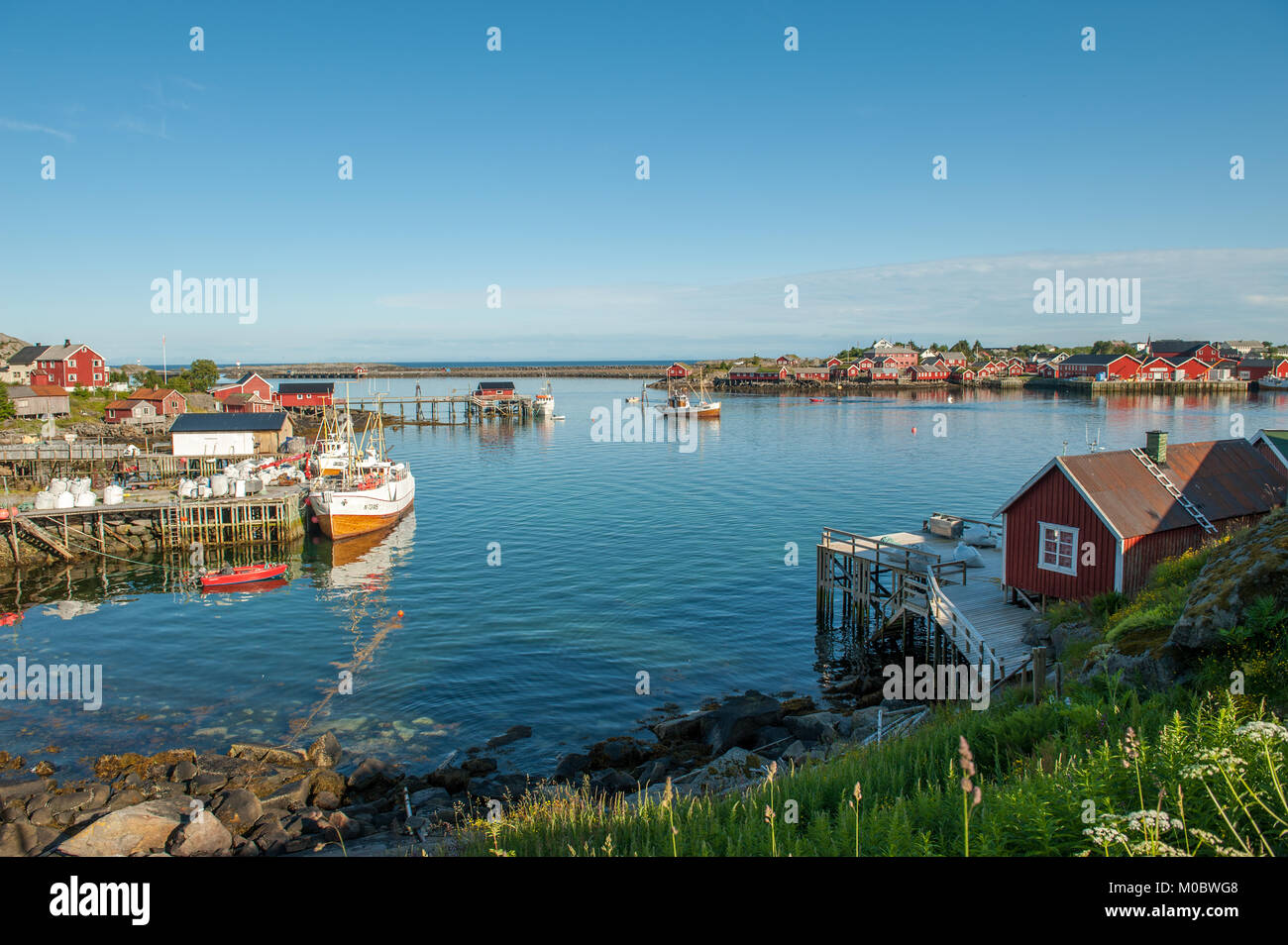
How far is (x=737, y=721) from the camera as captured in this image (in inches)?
802

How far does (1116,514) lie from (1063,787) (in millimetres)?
17349

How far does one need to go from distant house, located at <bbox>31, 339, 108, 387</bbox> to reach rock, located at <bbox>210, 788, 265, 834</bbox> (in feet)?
331

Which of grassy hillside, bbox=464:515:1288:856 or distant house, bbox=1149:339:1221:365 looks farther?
distant house, bbox=1149:339:1221:365

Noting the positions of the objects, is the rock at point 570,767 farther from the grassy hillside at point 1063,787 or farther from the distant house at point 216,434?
the distant house at point 216,434

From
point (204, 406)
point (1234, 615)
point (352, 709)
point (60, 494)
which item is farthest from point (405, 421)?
point (1234, 615)

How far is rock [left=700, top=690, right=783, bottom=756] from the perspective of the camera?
19812 mm

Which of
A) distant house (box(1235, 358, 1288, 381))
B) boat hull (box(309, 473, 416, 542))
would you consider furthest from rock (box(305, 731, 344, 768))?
distant house (box(1235, 358, 1288, 381))

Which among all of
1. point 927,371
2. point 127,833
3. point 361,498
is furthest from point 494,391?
point 127,833

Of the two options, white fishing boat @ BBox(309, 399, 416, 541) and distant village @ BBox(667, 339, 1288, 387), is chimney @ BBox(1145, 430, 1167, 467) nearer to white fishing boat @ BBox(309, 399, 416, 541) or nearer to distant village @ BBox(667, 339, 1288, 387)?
white fishing boat @ BBox(309, 399, 416, 541)

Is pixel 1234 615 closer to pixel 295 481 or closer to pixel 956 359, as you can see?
pixel 295 481

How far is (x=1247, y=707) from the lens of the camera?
8562mm

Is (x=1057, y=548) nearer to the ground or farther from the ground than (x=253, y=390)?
nearer to the ground

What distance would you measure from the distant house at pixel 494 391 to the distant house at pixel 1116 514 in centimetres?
10285

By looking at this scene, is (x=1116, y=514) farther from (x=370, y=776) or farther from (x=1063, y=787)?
(x=370, y=776)
